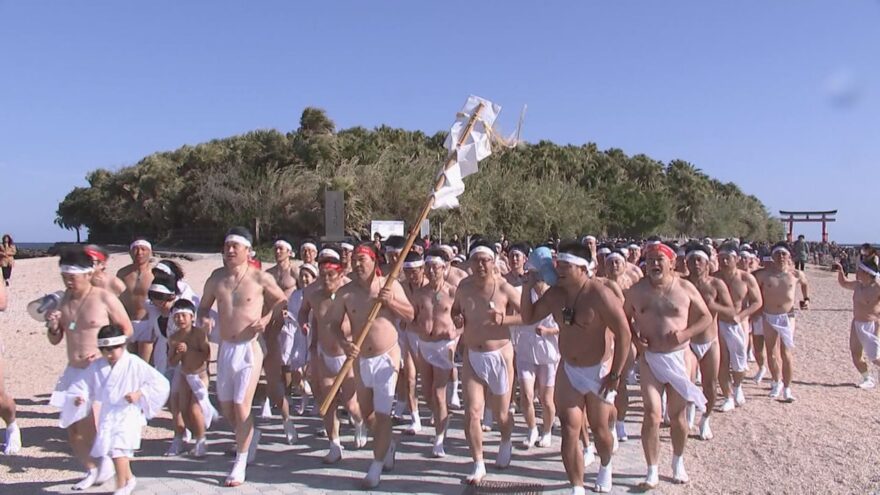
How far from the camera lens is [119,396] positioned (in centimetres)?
531

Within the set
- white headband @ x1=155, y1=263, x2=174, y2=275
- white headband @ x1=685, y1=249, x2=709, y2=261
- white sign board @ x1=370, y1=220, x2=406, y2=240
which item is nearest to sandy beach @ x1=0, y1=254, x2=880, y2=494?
white headband @ x1=155, y1=263, x2=174, y2=275

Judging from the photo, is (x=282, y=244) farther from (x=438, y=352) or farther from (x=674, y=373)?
(x=674, y=373)

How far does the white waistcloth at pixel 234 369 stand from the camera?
237 inches

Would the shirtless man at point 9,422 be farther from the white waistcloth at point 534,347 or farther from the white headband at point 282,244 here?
the white waistcloth at point 534,347

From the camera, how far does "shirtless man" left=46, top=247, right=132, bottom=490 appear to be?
5.45 metres

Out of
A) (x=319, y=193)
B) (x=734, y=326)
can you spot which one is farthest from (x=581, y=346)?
(x=319, y=193)

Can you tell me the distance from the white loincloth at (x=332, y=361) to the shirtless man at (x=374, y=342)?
41 centimetres

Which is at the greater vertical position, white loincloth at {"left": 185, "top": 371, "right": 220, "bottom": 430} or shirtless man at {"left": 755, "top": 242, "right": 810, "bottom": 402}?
shirtless man at {"left": 755, "top": 242, "right": 810, "bottom": 402}

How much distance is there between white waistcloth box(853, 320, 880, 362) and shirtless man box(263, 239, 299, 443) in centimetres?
800

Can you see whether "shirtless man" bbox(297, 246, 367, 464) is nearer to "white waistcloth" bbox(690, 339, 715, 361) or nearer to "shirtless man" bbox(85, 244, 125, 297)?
"shirtless man" bbox(85, 244, 125, 297)

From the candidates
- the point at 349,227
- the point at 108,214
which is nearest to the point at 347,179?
the point at 349,227

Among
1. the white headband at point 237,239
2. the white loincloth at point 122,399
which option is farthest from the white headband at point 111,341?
the white headband at point 237,239

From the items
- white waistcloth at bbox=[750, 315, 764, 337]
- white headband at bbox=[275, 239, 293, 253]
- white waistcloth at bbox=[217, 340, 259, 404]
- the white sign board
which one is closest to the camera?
white waistcloth at bbox=[217, 340, 259, 404]

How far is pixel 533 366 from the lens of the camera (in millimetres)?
7293
